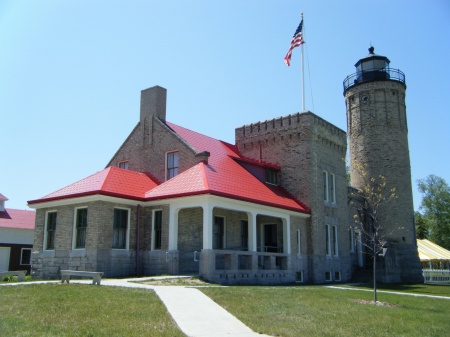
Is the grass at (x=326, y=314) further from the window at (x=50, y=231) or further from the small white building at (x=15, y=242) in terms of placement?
the small white building at (x=15, y=242)

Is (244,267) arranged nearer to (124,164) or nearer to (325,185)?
(325,185)

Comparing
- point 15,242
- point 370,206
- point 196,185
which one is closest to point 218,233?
point 196,185

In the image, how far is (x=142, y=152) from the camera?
85.1 feet

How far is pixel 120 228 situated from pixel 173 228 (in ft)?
7.76

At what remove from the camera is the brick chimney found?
26.0 meters

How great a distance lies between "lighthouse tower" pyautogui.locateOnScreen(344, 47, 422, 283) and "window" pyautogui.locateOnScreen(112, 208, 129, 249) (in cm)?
1615

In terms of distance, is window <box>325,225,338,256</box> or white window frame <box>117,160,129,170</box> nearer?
window <box>325,225,338,256</box>

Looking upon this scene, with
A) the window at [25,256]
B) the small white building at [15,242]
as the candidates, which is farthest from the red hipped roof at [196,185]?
the window at [25,256]

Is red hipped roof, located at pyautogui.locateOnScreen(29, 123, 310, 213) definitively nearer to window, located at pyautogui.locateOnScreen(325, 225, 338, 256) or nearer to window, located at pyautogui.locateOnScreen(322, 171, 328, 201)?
window, located at pyautogui.locateOnScreen(322, 171, 328, 201)

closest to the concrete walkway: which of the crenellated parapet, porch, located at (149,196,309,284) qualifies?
porch, located at (149,196,309,284)

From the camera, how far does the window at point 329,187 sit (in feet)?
89.7

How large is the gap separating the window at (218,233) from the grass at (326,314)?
696cm

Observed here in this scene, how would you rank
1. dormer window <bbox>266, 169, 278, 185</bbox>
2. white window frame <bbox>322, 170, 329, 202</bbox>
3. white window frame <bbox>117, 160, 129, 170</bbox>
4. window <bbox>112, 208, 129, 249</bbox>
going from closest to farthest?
window <bbox>112, 208, 129, 249</bbox> → dormer window <bbox>266, 169, 278, 185</bbox> → white window frame <bbox>117, 160, 129, 170</bbox> → white window frame <bbox>322, 170, 329, 202</bbox>

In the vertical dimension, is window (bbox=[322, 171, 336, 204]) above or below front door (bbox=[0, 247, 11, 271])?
above
